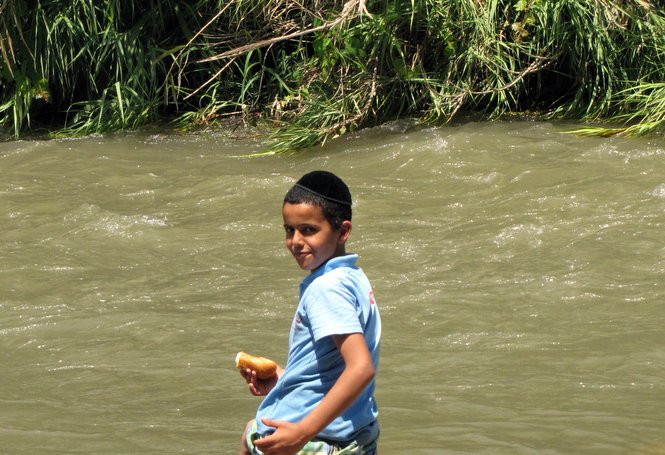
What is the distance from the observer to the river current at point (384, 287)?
13.7 ft

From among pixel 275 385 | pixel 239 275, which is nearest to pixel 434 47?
pixel 239 275

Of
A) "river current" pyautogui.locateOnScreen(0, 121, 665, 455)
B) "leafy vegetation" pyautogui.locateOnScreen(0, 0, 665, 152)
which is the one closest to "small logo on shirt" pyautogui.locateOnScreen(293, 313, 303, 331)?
"river current" pyautogui.locateOnScreen(0, 121, 665, 455)

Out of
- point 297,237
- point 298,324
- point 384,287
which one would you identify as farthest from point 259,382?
point 384,287

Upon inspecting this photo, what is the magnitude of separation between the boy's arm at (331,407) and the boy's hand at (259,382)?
355 mm

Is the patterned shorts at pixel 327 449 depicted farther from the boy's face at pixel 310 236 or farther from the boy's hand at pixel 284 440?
the boy's face at pixel 310 236

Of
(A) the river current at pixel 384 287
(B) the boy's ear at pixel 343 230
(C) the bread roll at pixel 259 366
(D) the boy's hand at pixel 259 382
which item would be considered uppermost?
(B) the boy's ear at pixel 343 230

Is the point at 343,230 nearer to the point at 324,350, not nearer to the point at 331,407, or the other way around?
the point at 324,350

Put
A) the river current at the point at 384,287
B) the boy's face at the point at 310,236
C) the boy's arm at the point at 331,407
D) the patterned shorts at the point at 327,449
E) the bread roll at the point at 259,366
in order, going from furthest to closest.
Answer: the river current at the point at 384,287
the bread roll at the point at 259,366
the boy's face at the point at 310,236
the patterned shorts at the point at 327,449
the boy's arm at the point at 331,407

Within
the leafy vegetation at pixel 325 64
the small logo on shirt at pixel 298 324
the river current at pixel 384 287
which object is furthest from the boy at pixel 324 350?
the leafy vegetation at pixel 325 64

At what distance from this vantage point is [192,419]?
4227 millimetres

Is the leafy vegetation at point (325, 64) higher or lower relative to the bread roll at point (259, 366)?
lower

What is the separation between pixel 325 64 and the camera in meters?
8.84

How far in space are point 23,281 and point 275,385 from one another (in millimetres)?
3553

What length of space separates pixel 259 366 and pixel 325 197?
438 mm
